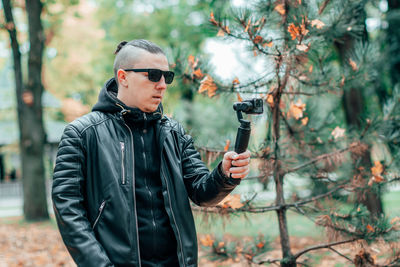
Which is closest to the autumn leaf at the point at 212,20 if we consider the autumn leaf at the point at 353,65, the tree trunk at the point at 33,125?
the autumn leaf at the point at 353,65

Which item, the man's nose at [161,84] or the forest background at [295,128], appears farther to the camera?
the forest background at [295,128]

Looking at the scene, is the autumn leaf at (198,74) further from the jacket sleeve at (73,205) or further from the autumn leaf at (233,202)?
the jacket sleeve at (73,205)

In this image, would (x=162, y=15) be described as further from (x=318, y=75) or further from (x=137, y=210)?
(x=137, y=210)

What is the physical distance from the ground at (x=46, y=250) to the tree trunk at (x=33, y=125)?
0.84 m

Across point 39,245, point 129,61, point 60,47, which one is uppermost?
point 60,47

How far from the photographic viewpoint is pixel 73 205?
1.75 metres

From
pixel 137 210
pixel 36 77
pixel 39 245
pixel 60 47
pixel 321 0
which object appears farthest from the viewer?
pixel 60 47

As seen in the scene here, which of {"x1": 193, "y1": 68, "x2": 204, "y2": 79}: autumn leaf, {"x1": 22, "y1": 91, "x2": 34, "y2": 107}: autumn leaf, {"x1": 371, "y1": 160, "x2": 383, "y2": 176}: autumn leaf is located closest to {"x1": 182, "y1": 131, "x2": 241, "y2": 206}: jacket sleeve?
{"x1": 193, "y1": 68, "x2": 204, "y2": 79}: autumn leaf

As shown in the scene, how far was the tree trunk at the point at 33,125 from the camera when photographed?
9.88m

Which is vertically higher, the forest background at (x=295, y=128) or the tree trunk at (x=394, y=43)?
the tree trunk at (x=394, y=43)

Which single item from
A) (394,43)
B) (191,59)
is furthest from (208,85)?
(394,43)

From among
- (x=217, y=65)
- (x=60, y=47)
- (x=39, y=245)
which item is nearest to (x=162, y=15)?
(x=60, y=47)

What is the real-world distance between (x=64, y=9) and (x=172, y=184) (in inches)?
455

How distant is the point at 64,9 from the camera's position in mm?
12008
